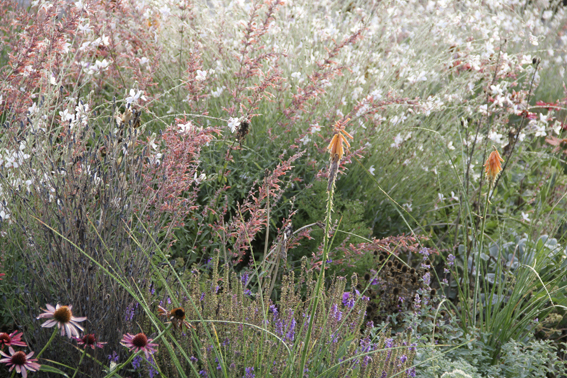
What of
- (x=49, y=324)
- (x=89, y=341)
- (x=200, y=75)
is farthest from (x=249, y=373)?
(x=200, y=75)

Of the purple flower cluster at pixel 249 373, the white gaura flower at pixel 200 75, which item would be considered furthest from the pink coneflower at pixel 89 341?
the white gaura flower at pixel 200 75

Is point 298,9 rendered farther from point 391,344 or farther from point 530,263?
point 391,344

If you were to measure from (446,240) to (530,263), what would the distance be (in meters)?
Result: 0.94

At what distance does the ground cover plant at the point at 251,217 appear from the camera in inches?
72.9

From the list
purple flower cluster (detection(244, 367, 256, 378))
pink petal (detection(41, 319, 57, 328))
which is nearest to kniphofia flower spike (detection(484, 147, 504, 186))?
purple flower cluster (detection(244, 367, 256, 378))

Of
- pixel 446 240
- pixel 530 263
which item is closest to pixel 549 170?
pixel 446 240

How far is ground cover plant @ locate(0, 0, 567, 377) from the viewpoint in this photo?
1852 millimetres

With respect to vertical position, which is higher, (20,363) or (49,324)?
(49,324)

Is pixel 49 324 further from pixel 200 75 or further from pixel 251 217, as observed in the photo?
pixel 200 75

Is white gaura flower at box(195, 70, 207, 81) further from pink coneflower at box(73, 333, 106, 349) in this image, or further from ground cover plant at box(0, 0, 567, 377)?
pink coneflower at box(73, 333, 106, 349)

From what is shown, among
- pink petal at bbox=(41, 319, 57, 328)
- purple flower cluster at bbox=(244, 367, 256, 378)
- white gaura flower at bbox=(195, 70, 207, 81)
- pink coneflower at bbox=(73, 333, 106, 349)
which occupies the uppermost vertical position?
white gaura flower at bbox=(195, 70, 207, 81)

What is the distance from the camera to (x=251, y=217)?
236cm

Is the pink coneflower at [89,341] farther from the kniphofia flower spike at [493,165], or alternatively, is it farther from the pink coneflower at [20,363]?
the kniphofia flower spike at [493,165]

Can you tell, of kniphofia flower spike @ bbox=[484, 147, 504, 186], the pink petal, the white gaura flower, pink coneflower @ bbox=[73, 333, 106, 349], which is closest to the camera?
the pink petal
